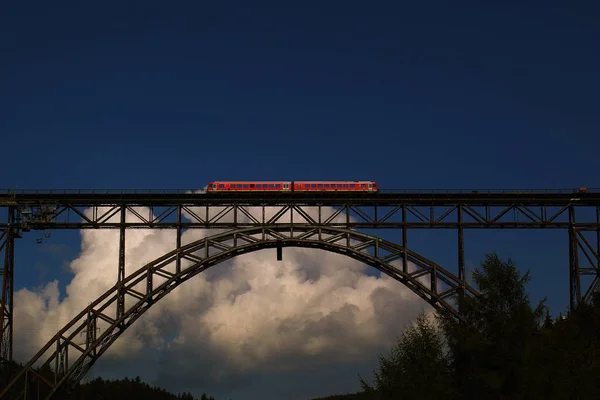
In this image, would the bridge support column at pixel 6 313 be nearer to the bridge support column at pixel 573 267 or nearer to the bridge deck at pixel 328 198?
the bridge deck at pixel 328 198

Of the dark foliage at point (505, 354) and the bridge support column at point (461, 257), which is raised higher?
the bridge support column at point (461, 257)

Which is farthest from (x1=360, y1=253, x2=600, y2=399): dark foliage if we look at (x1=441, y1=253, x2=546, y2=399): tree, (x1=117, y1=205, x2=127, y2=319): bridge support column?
(x1=117, y1=205, x2=127, y2=319): bridge support column

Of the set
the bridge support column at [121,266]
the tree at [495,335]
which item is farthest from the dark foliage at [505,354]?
the bridge support column at [121,266]

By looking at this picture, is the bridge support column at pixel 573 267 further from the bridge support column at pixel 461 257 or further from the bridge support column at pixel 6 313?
the bridge support column at pixel 6 313

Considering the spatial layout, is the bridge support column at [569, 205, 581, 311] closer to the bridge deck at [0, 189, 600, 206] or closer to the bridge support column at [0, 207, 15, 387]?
the bridge deck at [0, 189, 600, 206]

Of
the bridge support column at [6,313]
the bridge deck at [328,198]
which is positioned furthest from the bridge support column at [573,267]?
the bridge support column at [6,313]

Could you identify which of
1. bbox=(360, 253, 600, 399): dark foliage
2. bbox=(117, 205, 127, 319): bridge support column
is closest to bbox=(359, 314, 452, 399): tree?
bbox=(360, 253, 600, 399): dark foliage

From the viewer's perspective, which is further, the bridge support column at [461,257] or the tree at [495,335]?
the bridge support column at [461,257]

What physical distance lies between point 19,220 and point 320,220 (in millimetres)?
23992

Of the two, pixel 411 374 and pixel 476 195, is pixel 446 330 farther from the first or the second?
pixel 476 195

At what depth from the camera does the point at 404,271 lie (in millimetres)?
66688

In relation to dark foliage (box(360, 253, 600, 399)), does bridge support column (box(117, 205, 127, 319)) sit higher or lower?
higher

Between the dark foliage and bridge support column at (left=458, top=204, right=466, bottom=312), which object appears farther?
bridge support column at (left=458, top=204, right=466, bottom=312)

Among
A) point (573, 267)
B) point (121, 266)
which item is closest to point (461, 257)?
point (573, 267)
